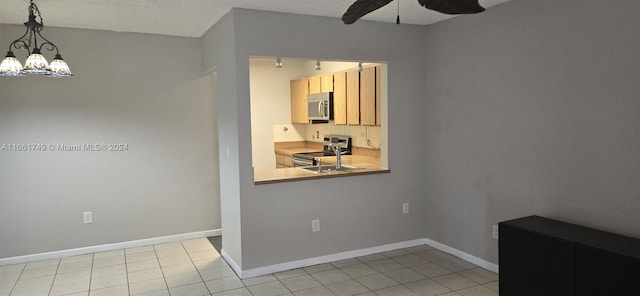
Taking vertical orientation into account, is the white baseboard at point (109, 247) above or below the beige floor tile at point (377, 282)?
above

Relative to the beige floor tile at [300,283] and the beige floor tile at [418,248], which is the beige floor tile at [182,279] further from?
the beige floor tile at [418,248]

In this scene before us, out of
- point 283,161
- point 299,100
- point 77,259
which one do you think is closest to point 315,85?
point 299,100

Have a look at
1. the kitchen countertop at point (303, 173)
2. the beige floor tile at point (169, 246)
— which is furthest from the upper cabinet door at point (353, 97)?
the beige floor tile at point (169, 246)

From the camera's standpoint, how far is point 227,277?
12.5 ft

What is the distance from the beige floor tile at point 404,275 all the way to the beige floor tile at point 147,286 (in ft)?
6.28

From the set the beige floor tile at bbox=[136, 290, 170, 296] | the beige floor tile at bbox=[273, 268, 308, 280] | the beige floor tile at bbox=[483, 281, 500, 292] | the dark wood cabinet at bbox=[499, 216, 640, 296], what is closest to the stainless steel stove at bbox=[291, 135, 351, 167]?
the beige floor tile at bbox=[273, 268, 308, 280]

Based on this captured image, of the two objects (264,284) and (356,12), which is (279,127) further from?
(356,12)

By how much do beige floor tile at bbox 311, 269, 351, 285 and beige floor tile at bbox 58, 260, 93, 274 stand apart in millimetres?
2185

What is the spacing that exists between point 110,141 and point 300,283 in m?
2.56

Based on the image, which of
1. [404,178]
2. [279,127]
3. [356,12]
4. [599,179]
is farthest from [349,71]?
[356,12]

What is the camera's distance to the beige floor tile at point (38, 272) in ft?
12.9

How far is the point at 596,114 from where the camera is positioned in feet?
9.61

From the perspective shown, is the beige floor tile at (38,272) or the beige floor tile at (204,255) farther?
the beige floor tile at (204,255)

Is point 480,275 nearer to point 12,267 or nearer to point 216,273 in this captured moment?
point 216,273
